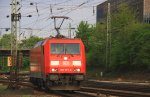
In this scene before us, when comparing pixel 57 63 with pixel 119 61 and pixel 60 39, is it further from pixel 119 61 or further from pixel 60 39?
pixel 119 61

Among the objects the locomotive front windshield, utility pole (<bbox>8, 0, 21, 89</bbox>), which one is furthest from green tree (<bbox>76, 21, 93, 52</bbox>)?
the locomotive front windshield

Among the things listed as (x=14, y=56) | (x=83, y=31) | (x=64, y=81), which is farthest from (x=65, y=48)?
(x=83, y=31)

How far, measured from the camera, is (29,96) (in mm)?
25172

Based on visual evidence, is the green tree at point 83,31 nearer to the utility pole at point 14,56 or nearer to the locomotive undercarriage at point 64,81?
the utility pole at point 14,56

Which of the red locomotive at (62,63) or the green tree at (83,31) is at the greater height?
the green tree at (83,31)

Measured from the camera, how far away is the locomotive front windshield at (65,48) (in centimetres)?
2829

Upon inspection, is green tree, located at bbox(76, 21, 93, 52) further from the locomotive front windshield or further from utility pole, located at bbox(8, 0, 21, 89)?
the locomotive front windshield

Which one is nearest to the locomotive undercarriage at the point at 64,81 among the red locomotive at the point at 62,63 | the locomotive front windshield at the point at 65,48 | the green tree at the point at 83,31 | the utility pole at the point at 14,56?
the red locomotive at the point at 62,63

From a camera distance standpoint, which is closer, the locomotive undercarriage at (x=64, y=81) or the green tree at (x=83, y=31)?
the locomotive undercarriage at (x=64, y=81)

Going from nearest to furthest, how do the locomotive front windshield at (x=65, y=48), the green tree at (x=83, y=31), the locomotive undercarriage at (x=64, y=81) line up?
the locomotive undercarriage at (x=64, y=81) < the locomotive front windshield at (x=65, y=48) < the green tree at (x=83, y=31)

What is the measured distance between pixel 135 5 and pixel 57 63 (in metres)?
83.8

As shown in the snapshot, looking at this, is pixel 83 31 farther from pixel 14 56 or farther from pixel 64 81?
pixel 64 81

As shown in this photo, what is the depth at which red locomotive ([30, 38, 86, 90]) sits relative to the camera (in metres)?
27.6

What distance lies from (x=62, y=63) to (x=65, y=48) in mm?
1022
